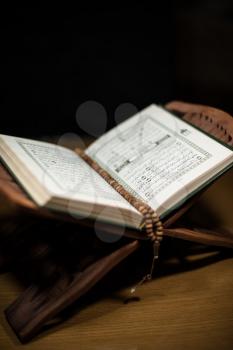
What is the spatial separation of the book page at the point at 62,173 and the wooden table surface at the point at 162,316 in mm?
264

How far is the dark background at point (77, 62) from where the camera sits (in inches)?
68.3

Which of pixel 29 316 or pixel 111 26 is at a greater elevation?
pixel 111 26

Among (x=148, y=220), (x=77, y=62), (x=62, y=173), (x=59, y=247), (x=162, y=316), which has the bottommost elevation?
(x=162, y=316)

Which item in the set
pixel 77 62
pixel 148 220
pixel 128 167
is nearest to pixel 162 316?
pixel 148 220

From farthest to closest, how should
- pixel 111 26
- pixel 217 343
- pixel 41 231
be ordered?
pixel 111 26
pixel 41 231
pixel 217 343

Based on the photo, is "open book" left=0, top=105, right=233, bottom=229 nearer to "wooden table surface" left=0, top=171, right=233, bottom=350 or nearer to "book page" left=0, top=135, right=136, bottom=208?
"book page" left=0, top=135, right=136, bottom=208

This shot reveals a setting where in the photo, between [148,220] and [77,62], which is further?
[77,62]

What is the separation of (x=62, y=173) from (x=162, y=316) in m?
0.40

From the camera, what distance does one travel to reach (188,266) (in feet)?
3.68

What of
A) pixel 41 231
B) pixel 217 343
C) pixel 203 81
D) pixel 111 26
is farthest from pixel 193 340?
pixel 203 81

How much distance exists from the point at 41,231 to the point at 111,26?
3.51 ft

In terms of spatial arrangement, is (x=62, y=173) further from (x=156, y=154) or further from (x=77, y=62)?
(x=77, y=62)

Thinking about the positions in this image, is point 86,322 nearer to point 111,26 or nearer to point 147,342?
point 147,342

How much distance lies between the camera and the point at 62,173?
0.93m
